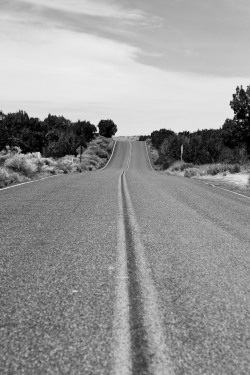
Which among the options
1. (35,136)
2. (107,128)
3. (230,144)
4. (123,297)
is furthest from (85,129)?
(123,297)

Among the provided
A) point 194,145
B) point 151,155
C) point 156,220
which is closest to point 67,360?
point 156,220

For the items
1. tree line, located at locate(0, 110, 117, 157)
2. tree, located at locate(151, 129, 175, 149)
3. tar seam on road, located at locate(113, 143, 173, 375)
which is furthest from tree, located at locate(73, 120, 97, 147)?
tar seam on road, located at locate(113, 143, 173, 375)

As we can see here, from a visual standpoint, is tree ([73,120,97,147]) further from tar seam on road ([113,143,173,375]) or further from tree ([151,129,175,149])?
tar seam on road ([113,143,173,375])

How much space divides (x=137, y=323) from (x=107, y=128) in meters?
117

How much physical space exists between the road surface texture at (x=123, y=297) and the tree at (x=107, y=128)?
113 metres

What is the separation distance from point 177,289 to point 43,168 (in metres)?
26.2

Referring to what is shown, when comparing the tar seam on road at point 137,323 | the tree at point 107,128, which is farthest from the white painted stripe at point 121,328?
the tree at point 107,128

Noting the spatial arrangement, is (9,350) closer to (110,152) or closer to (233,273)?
(233,273)

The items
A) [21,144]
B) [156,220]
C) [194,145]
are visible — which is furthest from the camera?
[21,144]

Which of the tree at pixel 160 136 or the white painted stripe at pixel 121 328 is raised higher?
the tree at pixel 160 136

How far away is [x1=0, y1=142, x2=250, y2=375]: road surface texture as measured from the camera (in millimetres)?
2398

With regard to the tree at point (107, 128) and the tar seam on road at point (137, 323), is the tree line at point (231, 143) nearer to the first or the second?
the tar seam on road at point (137, 323)

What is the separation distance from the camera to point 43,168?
2900 centimetres

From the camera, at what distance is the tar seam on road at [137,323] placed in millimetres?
2312
